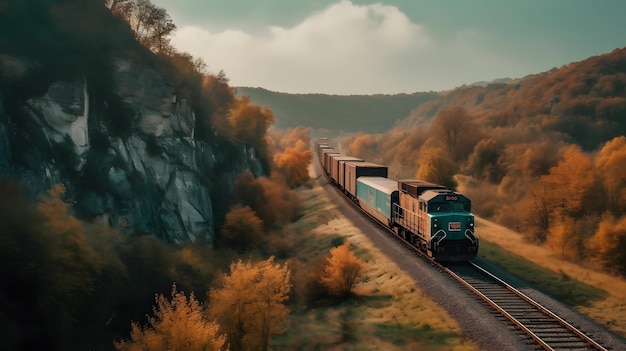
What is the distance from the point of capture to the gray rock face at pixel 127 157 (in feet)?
96.3

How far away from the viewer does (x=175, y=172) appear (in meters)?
41.7

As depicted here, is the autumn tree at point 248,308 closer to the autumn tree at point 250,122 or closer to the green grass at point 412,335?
the green grass at point 412,335

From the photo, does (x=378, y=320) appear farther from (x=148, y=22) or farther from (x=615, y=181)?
(x=148, y=22)

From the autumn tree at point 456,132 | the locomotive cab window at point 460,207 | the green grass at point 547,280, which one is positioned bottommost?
the green grass at point 547,280

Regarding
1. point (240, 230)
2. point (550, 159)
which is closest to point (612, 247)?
point (240, 230)

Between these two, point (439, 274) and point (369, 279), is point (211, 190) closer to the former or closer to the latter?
point (369, 279)

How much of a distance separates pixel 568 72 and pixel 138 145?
116522 millimetres

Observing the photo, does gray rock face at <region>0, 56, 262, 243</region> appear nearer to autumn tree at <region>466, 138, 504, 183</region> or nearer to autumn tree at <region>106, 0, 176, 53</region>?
autumn tree at <region>106, 0, 176, 53</region>

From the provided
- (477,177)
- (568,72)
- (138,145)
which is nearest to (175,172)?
(138,145)

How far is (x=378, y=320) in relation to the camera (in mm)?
22000

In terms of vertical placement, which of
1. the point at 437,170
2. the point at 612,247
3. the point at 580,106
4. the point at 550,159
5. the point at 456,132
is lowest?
the point at 612,247

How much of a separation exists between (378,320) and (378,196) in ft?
46.4

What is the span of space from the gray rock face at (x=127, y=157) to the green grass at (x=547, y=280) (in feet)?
87.9

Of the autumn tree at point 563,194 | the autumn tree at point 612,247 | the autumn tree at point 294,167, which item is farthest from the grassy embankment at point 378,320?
the autumn tree at point 294,167
